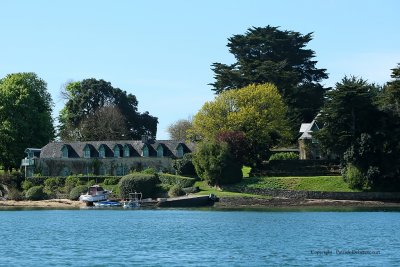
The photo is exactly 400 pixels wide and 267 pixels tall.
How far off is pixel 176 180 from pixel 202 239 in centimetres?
4435

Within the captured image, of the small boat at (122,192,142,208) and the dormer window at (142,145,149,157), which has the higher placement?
the dormer window at (142,145,149,157)

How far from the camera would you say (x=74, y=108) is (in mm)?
132500

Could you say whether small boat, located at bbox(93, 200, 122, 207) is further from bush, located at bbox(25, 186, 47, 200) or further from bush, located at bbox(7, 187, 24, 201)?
bush, located at bbox(7, 187, 24, 201)

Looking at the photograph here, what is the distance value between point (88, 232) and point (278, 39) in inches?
2706

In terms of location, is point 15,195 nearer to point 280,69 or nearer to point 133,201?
point 133,201

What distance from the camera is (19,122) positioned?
104625 mm

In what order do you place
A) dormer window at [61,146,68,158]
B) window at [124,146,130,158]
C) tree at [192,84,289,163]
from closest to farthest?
1. tree at [192,84,289,163]
2. dormer window at [61,146,68,158]
3. window at [124,146,130,158]

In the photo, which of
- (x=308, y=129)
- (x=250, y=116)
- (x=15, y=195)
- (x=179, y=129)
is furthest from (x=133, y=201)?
(x=179, y=129)

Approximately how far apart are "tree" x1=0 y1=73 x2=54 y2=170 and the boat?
18.3 meters

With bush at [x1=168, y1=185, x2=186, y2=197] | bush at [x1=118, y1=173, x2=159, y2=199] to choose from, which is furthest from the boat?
bush at [x1=168, y1=185, x2=186, y2=197]

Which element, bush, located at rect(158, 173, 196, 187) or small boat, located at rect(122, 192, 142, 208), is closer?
small boat, located at rect(122, 192, 142, 208)

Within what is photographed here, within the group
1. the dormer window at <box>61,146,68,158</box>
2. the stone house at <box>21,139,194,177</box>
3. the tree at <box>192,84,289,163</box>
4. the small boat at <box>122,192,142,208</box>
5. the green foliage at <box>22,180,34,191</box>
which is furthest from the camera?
the dormer window at <box>61,146,68,158</box>

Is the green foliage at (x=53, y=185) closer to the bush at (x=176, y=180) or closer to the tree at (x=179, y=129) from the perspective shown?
the bush at (x=176, y=180)

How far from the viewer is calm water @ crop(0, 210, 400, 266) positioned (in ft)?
125
